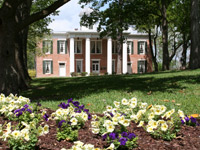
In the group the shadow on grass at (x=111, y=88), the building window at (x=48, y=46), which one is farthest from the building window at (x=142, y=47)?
the shadow on grass at (x=111, y=88)

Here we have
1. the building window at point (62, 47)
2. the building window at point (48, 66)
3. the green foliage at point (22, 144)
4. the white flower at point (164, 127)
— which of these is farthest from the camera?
the building window at point (62, 47)

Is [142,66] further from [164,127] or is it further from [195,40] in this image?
[164,127]

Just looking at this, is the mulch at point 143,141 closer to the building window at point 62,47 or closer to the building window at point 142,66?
the building window at point 62,47

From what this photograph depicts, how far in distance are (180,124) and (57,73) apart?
112 ft

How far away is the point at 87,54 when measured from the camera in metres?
36.3

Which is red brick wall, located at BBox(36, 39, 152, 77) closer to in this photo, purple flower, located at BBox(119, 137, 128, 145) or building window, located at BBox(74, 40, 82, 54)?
building window, located at BBox(74, 40, 82, 54)

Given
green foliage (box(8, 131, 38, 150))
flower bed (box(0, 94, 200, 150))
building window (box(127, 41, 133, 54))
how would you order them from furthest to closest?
building window (box(127, 41, 133, 54)) < flower bed (box(0, 94, 200, 150)) < green foliage (box(8, 131, 38, 150))

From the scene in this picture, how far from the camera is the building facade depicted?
3628 cm

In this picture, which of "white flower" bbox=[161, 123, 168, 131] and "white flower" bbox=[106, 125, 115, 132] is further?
"white flower" bbox=[161, 123, 168, 131]

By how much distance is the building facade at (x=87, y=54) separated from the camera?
119 ft

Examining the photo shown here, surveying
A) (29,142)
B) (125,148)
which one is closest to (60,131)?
(29,142)

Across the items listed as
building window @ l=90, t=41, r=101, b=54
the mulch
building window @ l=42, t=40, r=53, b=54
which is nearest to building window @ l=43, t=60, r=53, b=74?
building window @ l=42, t=40, r=53, b=54

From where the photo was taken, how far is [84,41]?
37.8 metres

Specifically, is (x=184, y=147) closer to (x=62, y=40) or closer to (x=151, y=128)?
(x=151, y=128)
